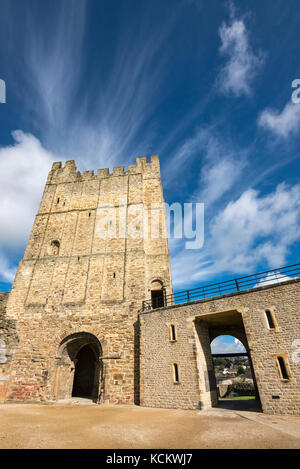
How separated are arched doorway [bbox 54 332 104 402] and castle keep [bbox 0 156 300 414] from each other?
6 centimetres

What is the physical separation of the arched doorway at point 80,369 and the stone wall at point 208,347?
3.72 metres

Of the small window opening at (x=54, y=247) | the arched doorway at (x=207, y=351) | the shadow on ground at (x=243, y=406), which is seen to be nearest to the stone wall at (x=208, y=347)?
the arched doorway at (x=207, y=351)

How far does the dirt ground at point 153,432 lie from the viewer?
5.49 meters

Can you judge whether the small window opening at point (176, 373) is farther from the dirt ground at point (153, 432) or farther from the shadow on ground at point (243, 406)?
the dirt ground at point (153, 432)

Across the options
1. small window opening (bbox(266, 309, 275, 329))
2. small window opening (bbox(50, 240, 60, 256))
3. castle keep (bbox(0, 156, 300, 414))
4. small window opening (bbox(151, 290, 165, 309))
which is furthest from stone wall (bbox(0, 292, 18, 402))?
small window opening (bbox(266, 309, 275, 329))

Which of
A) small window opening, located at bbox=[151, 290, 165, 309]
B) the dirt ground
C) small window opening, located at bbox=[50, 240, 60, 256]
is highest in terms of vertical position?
small window opening, located at bbox=[50, 240, 60, 256]

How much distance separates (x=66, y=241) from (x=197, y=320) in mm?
11726

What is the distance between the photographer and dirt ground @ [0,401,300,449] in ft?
18.0

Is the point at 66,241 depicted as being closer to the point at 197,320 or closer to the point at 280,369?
the point at 197,320

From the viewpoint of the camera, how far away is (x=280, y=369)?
9375 millimetres

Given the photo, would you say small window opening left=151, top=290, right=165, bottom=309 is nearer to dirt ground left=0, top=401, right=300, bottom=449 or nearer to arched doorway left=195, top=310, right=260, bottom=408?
arched doorway left=195, top=310, right=260, bottom=408

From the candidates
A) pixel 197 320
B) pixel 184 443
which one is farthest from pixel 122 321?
pixel 184 443
